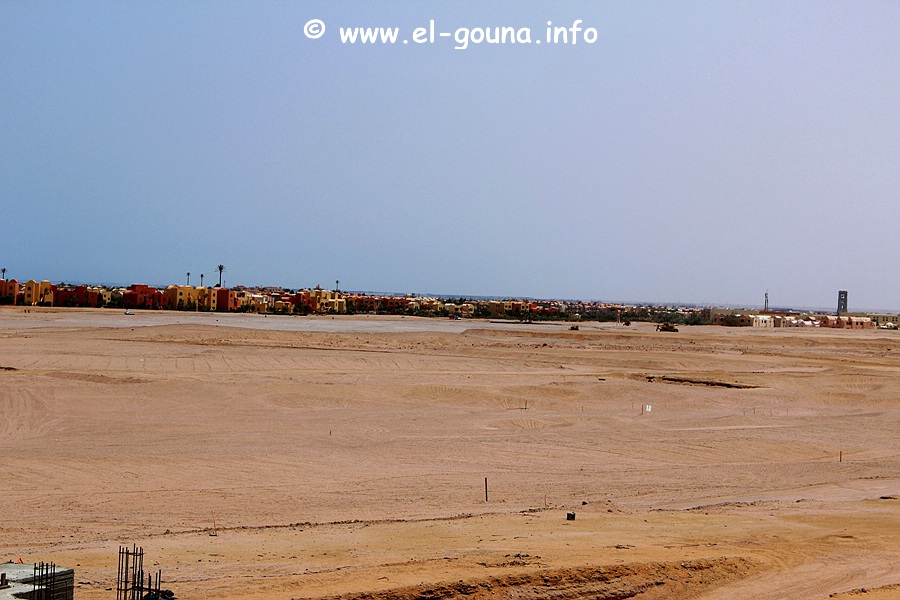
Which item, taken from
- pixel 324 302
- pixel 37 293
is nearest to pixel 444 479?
pixel 37 293

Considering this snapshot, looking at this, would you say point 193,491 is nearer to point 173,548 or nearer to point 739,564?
point 173,548

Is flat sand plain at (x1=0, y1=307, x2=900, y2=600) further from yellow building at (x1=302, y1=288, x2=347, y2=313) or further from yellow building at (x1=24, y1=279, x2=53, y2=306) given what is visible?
yellow building at (x1=302, y1=288, x2=347, y2=313)

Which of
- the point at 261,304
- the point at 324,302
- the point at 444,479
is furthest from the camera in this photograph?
the point at 324,302

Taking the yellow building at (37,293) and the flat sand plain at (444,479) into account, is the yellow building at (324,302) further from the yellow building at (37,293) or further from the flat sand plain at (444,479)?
the flat sand plain at (444,479)

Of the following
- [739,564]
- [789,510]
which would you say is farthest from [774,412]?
[739,564]

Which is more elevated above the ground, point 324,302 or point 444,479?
point 324,302

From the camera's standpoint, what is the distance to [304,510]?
13.1 m

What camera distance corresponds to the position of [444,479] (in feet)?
51.8

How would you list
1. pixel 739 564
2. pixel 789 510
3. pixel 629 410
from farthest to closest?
pixel 629 410 → pixel 789 510 → pixel 739 564

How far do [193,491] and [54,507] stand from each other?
2207 mm

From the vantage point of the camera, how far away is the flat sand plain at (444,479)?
9492 mm

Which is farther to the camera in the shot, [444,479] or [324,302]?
[324,302]

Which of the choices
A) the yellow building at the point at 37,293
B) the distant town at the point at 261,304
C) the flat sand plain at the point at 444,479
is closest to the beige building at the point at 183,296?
the distant town at the point at 261,304

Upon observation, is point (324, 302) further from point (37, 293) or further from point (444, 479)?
point (444, 479)
